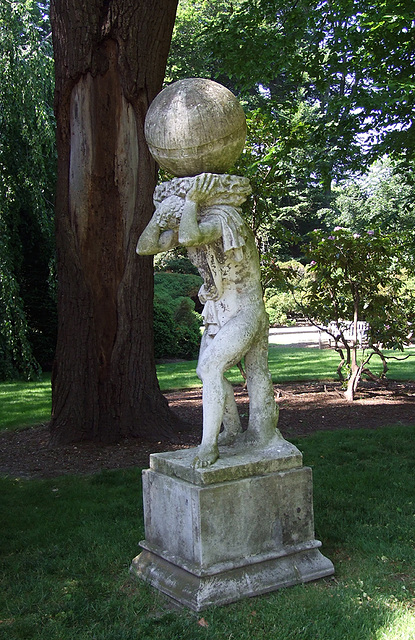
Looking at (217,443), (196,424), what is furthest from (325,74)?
(217,443)

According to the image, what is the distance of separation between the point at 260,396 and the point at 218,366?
0.44 metres

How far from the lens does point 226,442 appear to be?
4.46m

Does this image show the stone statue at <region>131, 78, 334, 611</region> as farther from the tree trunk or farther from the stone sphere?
the tree trunk

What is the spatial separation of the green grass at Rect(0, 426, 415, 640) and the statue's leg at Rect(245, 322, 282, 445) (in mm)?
946

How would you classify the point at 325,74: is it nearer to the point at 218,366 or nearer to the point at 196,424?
the point at 196,424

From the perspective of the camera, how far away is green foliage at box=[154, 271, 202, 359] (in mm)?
17469

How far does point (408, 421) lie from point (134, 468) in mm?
3857

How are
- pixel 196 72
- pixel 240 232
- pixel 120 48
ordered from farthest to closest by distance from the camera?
pixel 196 72
pixel 120 48
pixel 240 232

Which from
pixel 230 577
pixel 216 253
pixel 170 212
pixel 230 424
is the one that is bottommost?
pixel 230 577

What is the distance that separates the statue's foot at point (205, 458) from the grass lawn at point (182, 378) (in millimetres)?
6024

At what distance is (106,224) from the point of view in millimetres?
7961

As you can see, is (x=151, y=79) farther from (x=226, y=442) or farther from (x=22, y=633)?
(x=22, y=633)

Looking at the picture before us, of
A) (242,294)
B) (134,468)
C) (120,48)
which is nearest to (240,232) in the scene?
(242,294)

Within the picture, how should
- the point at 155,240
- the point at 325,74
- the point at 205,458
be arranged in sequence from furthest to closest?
the point at 325,74, the point at 155,240, the point at 205,458
